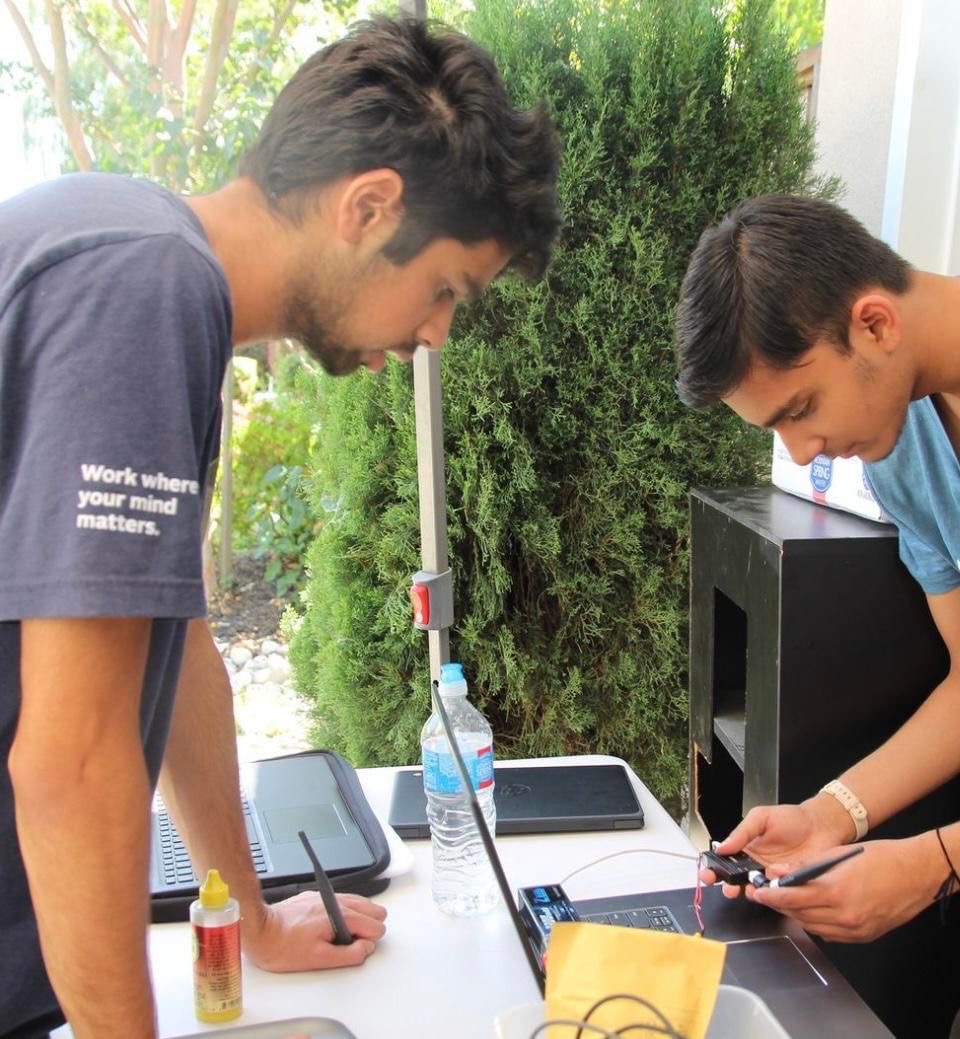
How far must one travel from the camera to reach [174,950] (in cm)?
114

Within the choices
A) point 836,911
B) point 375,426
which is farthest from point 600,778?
point 375,426

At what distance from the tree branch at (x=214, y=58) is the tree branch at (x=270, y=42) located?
0.12 metres

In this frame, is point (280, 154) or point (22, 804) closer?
point (22, 804)

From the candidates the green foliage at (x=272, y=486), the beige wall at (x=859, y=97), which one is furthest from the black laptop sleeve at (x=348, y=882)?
the green foliage at (x=272, y=486)

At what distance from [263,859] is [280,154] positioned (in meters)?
0.86

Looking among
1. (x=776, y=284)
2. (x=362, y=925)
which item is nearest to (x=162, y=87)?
(x=776, y=284)

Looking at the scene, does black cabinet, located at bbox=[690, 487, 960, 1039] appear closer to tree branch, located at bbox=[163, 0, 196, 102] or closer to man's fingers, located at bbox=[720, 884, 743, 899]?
man's fingers, located at bbox=[720, 884, 743, 899]

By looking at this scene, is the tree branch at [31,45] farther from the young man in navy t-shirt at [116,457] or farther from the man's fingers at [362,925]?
the man's fingers at [362,925]

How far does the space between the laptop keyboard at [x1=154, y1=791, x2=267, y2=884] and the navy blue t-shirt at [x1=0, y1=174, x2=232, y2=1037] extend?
538 millimetres

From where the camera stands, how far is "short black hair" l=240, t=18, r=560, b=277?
3.20 feet

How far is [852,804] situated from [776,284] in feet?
2.42

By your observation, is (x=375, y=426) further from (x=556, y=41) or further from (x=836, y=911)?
(x=836, y=911)

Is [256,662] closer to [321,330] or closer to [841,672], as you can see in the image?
[841,672]

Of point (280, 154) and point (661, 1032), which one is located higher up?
point (280, 154)
